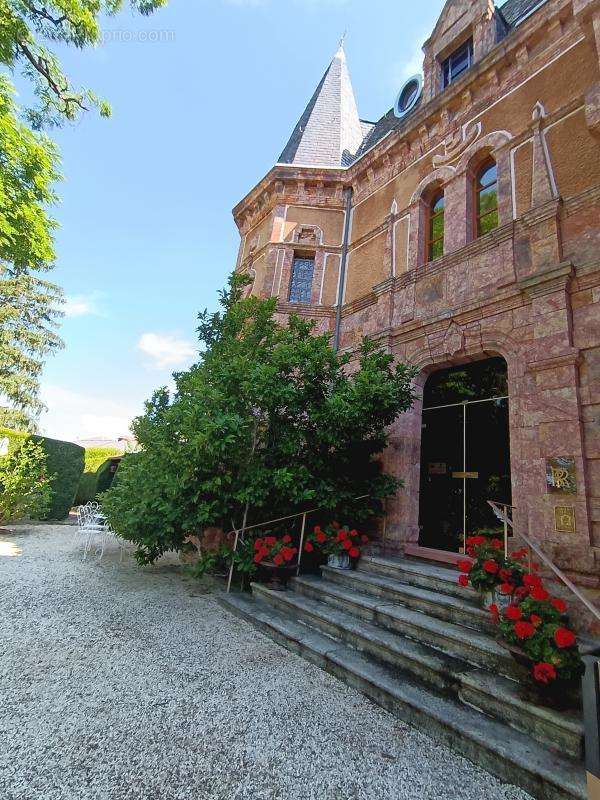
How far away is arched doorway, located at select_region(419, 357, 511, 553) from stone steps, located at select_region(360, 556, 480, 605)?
779 millimetres

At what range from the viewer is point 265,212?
9.88 meters

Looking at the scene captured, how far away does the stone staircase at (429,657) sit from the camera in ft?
7.22

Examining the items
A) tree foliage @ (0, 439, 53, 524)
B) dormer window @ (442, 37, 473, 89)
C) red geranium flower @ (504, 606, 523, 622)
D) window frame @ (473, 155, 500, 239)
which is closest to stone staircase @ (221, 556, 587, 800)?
red geranium flower @ (504, 606, 523, 622)

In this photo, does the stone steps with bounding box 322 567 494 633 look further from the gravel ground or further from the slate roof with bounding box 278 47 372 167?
the slate roof with bounding box 278 47 372 167

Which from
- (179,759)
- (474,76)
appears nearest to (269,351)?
(179,759)

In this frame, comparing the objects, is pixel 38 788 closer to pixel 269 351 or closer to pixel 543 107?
pixel 269 351

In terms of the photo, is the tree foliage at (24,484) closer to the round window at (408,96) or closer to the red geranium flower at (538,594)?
the red geranium flower at (538,594)

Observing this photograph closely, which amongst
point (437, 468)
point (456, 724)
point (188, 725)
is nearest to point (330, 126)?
point (437, 468)

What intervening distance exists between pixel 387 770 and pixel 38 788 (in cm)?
187

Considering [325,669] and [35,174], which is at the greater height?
[35,174]

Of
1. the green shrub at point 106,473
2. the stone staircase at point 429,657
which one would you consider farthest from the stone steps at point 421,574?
the green shrub at point 106,473

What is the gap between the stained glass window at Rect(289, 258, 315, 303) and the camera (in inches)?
353

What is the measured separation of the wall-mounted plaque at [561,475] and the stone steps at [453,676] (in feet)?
7.22

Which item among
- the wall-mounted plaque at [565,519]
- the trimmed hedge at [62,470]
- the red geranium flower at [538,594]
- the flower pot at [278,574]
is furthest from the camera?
the trimmed hedge at [62,470]
